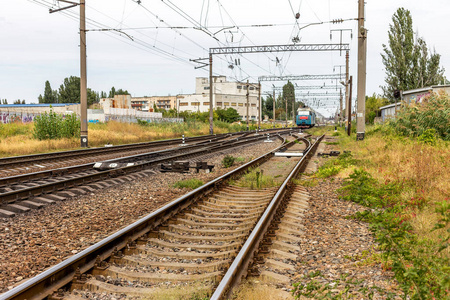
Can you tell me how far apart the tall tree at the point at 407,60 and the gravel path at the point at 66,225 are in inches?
1867

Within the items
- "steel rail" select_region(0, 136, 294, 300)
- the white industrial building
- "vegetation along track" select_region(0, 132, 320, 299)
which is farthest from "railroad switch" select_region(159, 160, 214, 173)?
the white industrial building

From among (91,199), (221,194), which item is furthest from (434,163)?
(91,199)

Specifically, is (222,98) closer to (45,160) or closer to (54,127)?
(54,127)

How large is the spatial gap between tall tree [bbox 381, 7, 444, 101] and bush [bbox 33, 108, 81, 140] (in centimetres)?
3965

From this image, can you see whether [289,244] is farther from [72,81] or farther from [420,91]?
Answer: [72,81]

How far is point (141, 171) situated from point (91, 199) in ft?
15.2

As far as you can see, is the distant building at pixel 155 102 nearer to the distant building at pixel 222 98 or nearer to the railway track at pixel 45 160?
the distant building at pixel 222 98

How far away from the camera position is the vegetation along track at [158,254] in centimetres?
445

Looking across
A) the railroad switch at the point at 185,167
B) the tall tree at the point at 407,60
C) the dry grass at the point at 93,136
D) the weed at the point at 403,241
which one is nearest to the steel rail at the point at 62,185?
the railroad switch at the point at 185,167

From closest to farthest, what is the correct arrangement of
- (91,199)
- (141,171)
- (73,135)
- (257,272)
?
(257,272) → (91,199) → (141,171) → (73,135)

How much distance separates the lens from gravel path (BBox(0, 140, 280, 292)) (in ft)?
17.8

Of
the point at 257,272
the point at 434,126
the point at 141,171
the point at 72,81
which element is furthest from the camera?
the point at 72,81

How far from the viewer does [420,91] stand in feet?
108

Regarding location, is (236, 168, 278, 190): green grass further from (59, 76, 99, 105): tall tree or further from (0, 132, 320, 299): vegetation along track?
(59, 76, 99, 105): tall tree
